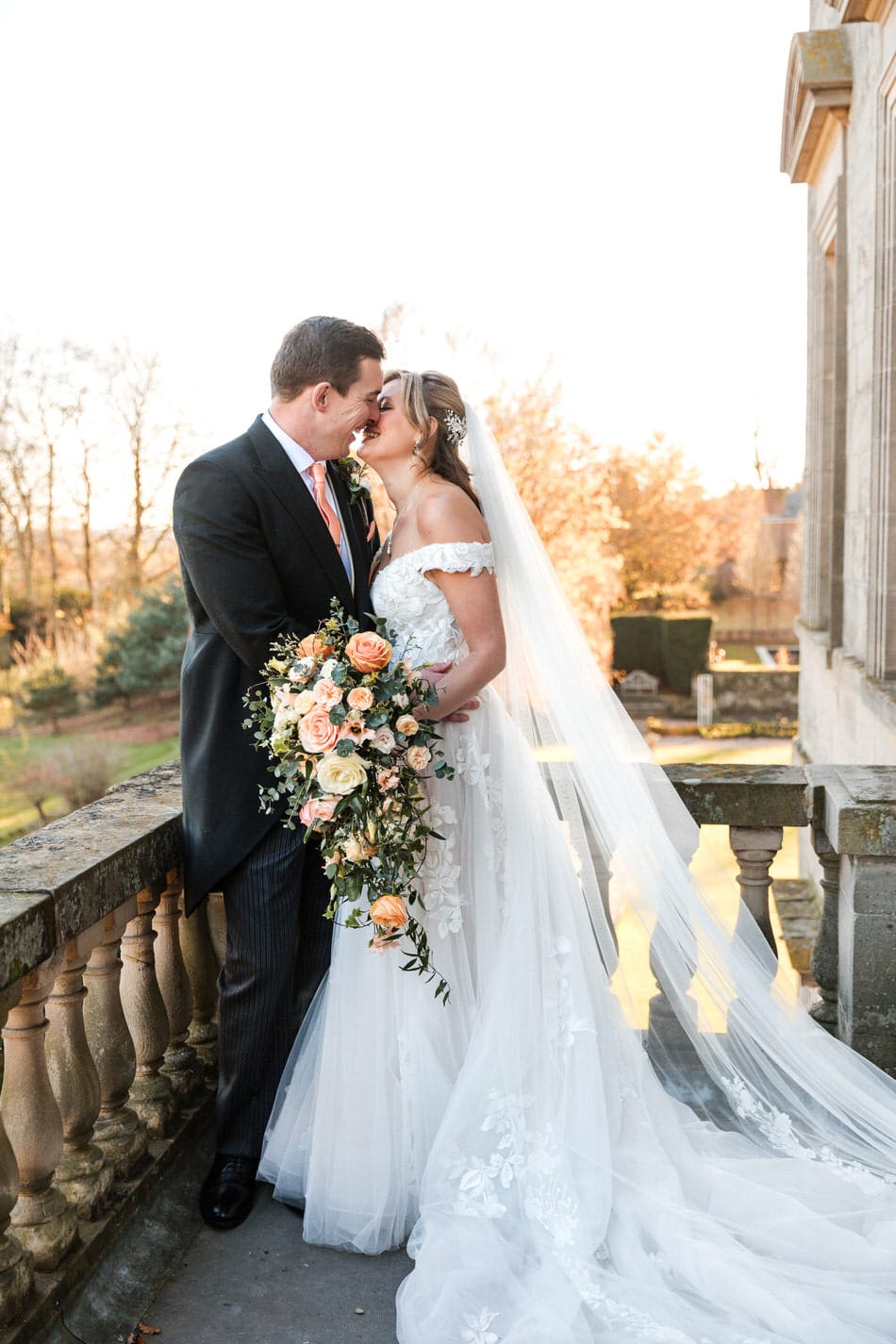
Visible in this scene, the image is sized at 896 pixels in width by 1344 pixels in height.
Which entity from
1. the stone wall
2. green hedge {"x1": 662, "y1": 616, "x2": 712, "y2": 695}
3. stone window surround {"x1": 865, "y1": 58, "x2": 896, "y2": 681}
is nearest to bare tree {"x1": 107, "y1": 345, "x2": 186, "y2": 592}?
green hedge {"x1": 662, "y1": 616, "x2": 712, "y2": 695}

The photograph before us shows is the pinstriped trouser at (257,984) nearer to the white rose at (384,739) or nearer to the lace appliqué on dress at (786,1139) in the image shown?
the white rose at (384,739)

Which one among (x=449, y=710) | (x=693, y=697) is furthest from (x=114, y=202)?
(x=449, y=710)

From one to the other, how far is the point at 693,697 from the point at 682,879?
3098cm

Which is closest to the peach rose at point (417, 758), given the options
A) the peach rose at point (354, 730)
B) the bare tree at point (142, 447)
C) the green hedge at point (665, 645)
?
the peach rose at point (354, 730)

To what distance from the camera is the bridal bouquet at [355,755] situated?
2.71 meters

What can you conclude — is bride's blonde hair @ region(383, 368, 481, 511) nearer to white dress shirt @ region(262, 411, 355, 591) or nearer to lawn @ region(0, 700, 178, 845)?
white dress shirt @ region(262, 411, 355, 591)

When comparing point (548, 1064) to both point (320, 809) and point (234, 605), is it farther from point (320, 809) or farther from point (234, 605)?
point (234, 605)

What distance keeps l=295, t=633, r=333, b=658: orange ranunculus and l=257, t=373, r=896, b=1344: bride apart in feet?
0.94

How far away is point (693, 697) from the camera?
110 feet

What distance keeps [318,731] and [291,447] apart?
98 centimetres

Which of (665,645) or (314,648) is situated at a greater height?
(314,648)

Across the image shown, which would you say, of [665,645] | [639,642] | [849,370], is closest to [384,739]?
[849,370]

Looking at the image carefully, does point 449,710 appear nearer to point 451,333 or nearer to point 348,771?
point 348,771

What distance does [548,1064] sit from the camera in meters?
2.97
